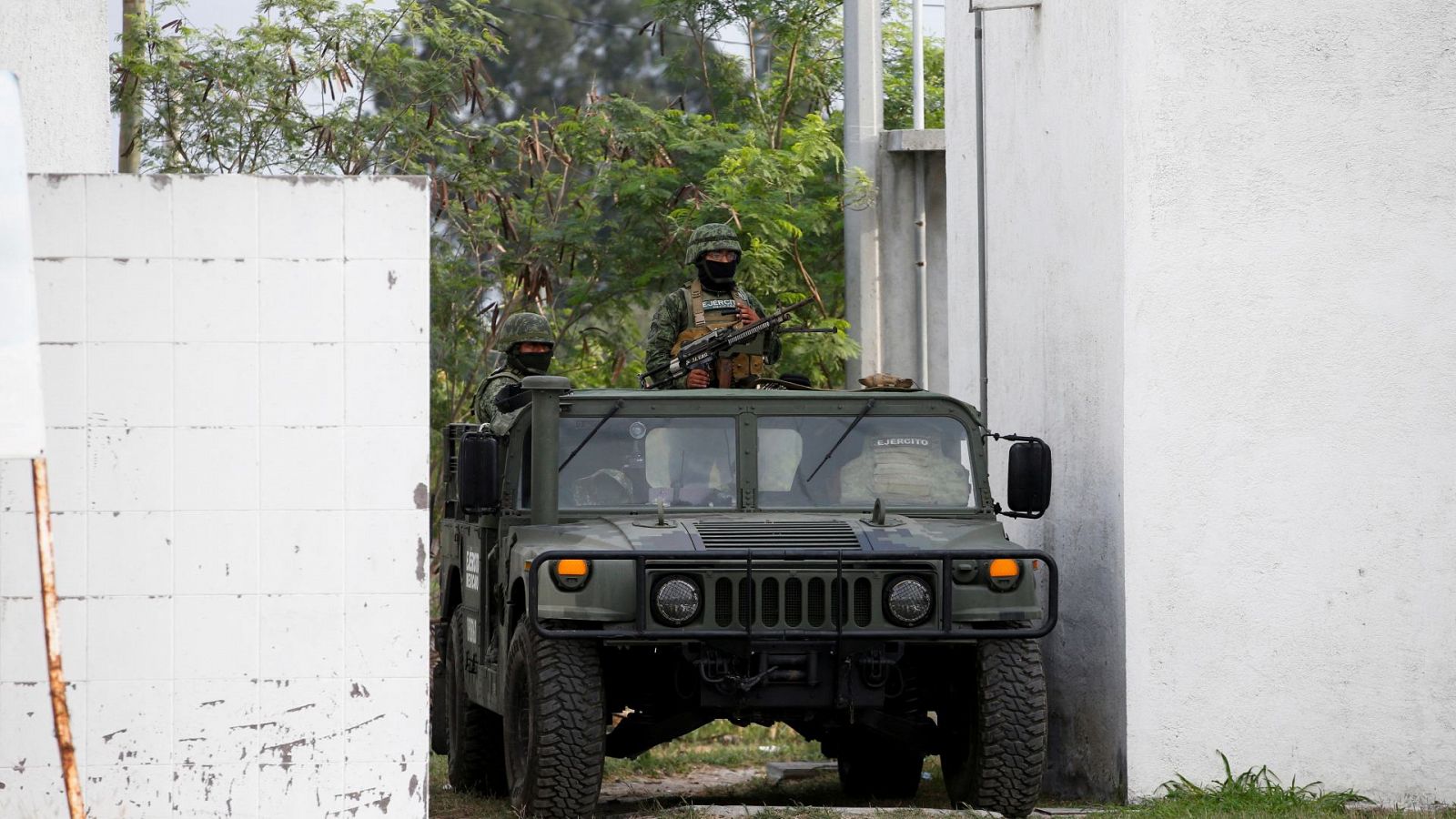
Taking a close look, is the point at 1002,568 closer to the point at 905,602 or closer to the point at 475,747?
the point at 905,602

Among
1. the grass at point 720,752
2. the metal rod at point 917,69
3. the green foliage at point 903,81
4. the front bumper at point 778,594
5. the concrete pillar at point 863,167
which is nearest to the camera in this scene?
the front bumper at point 778,594

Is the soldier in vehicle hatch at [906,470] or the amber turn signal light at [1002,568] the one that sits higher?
the soldier in vehicle hatch at [906,470]

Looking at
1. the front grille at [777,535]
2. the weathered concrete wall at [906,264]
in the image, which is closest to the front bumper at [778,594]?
the front grille at [777,535]

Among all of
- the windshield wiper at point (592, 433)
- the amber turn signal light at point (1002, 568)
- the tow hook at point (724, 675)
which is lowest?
the tow hook at point (724, 675)

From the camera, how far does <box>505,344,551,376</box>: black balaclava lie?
10250 millimetres

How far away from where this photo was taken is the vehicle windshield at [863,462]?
8.70m

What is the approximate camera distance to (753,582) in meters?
7.66

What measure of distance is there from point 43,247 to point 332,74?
9.36 meters

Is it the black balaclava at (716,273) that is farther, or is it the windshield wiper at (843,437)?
the black balaclava at (716,273)

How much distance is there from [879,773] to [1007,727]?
6.21ft

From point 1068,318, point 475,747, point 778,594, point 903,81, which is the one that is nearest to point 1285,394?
point 1068,318

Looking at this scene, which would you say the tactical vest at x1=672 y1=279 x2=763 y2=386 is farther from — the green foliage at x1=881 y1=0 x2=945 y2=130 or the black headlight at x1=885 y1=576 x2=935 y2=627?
the green foliage at x1=881 y1=0 x2=945 y2=130

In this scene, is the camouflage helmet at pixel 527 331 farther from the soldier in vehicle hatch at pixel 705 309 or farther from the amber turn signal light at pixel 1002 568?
the amber turn signal light at pixel 1002 568

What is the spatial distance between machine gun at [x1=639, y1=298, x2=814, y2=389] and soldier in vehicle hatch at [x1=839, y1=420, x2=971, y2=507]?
100 cm
